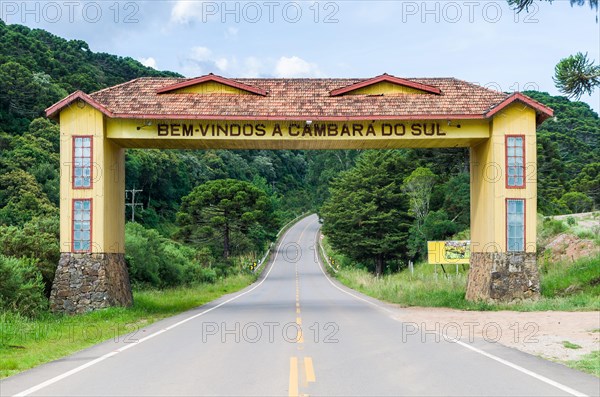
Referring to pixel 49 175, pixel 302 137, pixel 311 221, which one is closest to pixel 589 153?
pixel 311 221

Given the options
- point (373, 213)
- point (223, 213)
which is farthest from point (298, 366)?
point (223, 213)

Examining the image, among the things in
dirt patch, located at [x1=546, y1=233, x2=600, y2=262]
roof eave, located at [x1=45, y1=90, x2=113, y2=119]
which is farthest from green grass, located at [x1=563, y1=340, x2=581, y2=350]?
dirt patch, located at [x1=546, y1=233, x2=600, y2=262]

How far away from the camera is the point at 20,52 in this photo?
85.0 metres

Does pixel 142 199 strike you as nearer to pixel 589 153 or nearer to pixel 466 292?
pixel 589 153

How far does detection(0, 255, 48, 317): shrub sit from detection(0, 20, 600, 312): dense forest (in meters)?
0.09

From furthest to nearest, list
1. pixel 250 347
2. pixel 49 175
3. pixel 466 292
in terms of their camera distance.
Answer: pixel 49 175, pixel 466 292, pixel 250 347

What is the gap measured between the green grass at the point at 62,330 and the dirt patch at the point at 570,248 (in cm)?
1634

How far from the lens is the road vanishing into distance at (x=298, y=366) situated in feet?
28.0

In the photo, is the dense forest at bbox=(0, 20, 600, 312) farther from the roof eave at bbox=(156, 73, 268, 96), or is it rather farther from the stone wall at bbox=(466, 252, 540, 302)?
the stone wall at bbox=(466, 252, 540, 302)

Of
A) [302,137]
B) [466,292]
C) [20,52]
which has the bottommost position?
[466,292]

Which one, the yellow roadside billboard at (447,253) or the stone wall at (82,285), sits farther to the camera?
the yellow roadside billboard at (447,253)

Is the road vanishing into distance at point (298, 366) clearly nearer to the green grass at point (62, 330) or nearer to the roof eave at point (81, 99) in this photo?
the green grass at point (62, 330)

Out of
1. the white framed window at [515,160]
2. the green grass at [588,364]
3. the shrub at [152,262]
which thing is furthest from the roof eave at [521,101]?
the shrub at [152,262]

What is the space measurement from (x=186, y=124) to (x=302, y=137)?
3.98 meters
